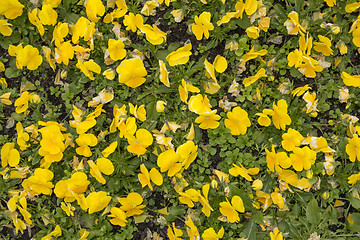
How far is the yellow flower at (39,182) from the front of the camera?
2.50 m

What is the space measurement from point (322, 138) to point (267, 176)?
1.35ft

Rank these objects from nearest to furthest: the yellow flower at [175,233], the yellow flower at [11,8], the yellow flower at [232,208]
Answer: the yellow flower at [232,208], the yellow flower at [175,233], the yellow flower at [11,8]

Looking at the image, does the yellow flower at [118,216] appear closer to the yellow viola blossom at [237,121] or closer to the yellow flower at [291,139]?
the yellow viola blossom at [237,121]

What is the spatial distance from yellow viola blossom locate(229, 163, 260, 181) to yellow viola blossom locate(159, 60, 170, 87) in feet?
2.24

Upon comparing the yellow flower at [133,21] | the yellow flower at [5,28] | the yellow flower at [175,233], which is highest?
the yellow flower at [133,21]

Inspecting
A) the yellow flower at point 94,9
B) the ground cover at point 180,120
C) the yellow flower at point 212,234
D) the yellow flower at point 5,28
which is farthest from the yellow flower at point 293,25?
the yellow flower at point 5,28

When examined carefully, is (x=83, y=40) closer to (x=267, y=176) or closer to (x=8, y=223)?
(x=8, y=223)

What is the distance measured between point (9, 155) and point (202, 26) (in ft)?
5.06

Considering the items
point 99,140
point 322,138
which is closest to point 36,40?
point 99,140

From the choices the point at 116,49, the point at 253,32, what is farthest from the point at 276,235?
the point at 116,49

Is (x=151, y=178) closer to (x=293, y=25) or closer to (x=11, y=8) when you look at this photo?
(x=293, y=25)

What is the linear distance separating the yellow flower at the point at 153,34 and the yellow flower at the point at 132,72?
217 mm

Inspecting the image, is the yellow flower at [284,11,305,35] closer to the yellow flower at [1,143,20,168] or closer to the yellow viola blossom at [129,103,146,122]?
the yellow viola blossom at [129,103,146,122]

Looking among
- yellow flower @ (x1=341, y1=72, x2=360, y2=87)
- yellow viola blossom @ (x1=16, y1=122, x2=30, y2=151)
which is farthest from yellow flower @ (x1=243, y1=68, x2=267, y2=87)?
yellow viola blossom @ (x1=16, y1=122, x2=30, y2=151)
